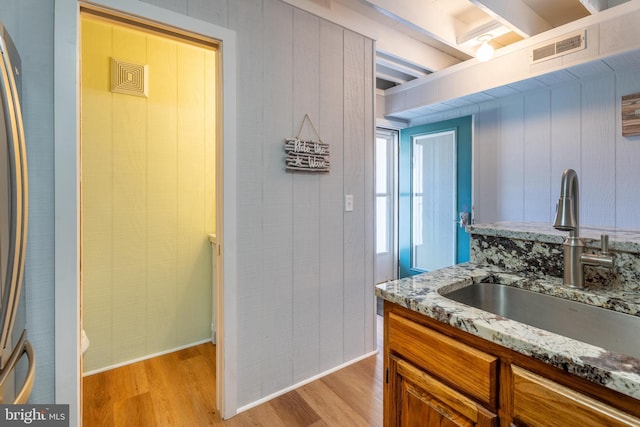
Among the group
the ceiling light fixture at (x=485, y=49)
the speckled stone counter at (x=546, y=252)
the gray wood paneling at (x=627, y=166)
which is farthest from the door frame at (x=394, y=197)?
the speckled stone counter at (x=546, y=252)

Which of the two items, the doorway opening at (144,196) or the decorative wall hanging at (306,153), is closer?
the decorative wall hanging at (306,153)

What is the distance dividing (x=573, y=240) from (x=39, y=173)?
204cm

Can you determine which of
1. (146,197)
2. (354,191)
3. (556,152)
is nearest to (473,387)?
(354,191)

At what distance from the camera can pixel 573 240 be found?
101 cm

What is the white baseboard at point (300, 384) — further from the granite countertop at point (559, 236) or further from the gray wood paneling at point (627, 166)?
the gray wood paneling at point (627, 166)

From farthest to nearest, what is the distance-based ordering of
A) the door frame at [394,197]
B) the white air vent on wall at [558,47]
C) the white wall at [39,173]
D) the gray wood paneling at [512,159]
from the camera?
the door frame at [394,197] < the gray wood paneling at [512,159] < the white air vent on wall at [558,47] < the white wall at [39,173]

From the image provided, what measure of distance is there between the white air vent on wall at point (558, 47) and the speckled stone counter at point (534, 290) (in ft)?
6.00

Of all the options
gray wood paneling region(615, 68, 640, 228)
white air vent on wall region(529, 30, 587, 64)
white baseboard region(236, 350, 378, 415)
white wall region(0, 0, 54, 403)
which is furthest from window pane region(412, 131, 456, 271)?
white wall region(0, 0, 54, 403)

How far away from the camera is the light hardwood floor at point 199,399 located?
5.42 ft

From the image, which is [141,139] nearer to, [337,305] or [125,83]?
[125,83]

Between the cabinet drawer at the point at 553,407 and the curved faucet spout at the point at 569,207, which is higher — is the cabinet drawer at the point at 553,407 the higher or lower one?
the lower one

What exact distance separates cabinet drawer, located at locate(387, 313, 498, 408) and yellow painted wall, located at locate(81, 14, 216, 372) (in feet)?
6.49

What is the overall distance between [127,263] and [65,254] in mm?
992

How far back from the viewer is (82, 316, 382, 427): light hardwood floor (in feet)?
5.42
